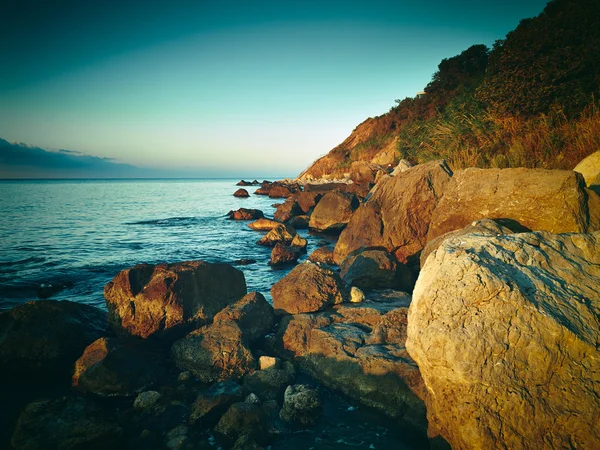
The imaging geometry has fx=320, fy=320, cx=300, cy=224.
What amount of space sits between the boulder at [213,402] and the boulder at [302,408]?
0.78 m

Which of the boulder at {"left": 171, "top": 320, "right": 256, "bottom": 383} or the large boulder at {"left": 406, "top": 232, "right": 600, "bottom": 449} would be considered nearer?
the large boulder at {"left": 406, "top": 232, "right": 600, "bottom": 449}

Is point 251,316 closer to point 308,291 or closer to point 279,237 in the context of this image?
point 308,291

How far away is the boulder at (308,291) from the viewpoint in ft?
24.4

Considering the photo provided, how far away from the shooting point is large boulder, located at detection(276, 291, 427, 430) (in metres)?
4.90

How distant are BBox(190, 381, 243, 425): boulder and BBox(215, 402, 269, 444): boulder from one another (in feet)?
0.84

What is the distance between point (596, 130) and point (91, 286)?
17.8 m

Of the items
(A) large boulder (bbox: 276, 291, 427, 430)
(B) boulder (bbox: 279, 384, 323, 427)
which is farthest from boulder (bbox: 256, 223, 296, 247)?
(B) boulder (bbox: 279, 384, 323, 427)

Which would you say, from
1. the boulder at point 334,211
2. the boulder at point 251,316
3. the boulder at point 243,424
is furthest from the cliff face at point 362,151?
the boulder at point 243,424

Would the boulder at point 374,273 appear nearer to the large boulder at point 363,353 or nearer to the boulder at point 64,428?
the large boulder at point 363,353

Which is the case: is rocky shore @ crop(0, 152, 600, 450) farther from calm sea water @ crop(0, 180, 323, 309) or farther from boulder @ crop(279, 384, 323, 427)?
calm sea water @ crop(0, 180, 323, 309)

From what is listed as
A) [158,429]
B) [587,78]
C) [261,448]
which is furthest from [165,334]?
[587,78]

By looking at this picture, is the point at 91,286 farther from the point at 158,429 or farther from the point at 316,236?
the point at 316,236

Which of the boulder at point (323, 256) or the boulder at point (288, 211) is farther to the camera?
the boulder at point (288, 211)

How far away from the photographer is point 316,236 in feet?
66.5
